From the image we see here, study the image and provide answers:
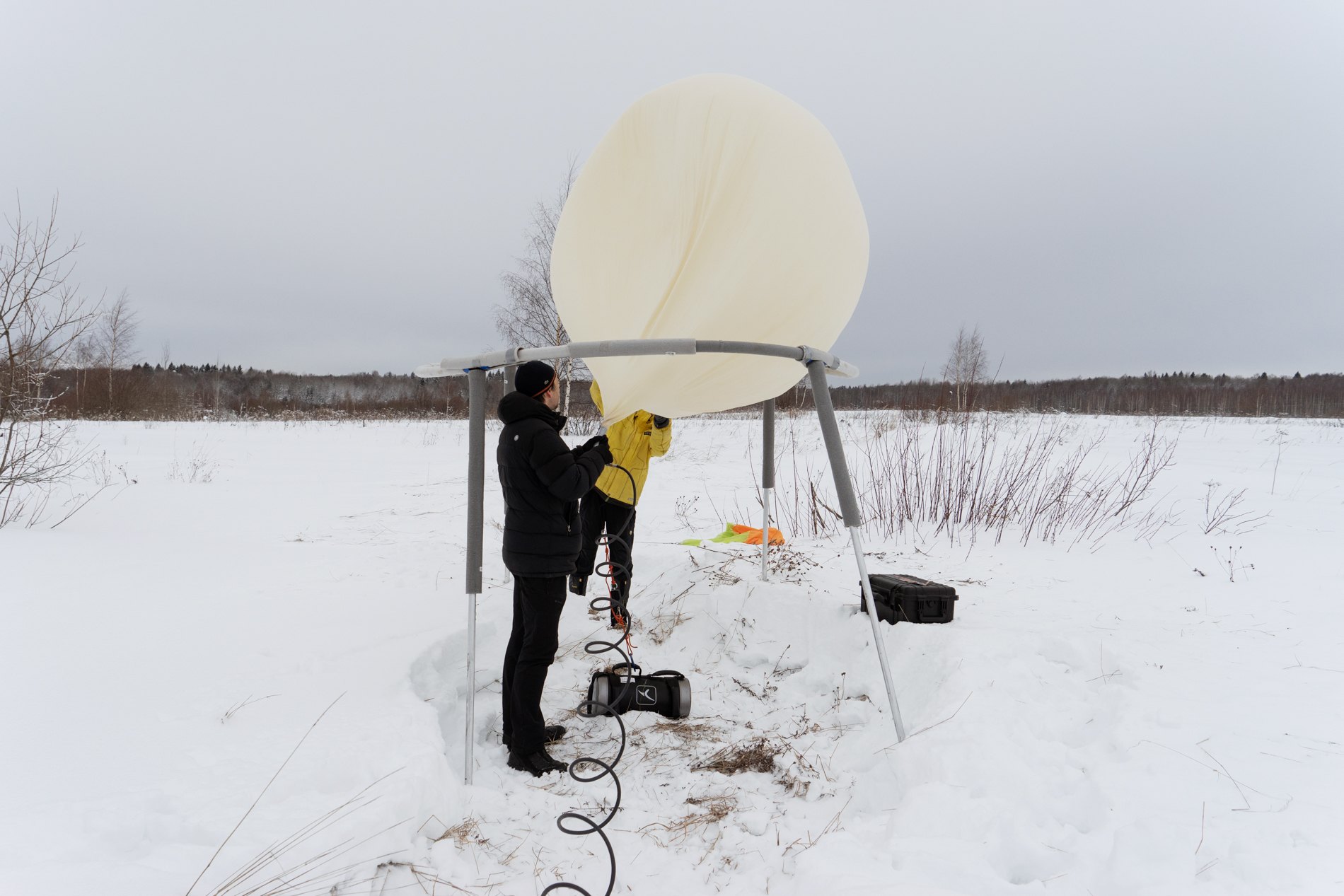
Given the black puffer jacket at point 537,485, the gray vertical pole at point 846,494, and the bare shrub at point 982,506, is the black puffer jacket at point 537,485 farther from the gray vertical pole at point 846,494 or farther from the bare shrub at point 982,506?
the bare shrub at point 982,506

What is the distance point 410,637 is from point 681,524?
15.0ft

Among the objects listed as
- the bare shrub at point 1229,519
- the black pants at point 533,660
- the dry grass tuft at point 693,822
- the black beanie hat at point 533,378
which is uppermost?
the black beanie hat at point 533,378

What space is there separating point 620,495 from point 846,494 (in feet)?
6.47

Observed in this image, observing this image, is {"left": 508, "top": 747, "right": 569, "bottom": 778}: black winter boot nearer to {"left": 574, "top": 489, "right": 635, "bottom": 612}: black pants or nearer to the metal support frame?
the metal support frame

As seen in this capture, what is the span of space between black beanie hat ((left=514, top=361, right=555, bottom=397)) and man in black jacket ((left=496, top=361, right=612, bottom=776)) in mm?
25

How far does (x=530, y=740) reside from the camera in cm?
289

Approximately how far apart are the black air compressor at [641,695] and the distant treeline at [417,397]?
7.50m

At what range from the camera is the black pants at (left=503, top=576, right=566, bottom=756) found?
2.90m

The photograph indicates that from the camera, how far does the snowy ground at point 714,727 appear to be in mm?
2002

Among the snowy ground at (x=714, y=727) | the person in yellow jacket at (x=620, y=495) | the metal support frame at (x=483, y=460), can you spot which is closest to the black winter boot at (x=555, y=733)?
the snowy ground at (x=714, y=727)

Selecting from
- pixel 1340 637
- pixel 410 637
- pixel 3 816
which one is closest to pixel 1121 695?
pixel 1340 637

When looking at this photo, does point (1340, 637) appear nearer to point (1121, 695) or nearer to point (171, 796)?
point (1121, 695)

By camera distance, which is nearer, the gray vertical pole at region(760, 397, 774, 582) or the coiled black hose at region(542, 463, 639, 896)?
the coiled black hose at region(542, 463, 639, 896)

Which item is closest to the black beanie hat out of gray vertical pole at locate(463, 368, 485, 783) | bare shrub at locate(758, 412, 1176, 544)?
gray vertical pole at locate(463, 368, 485, 783)
